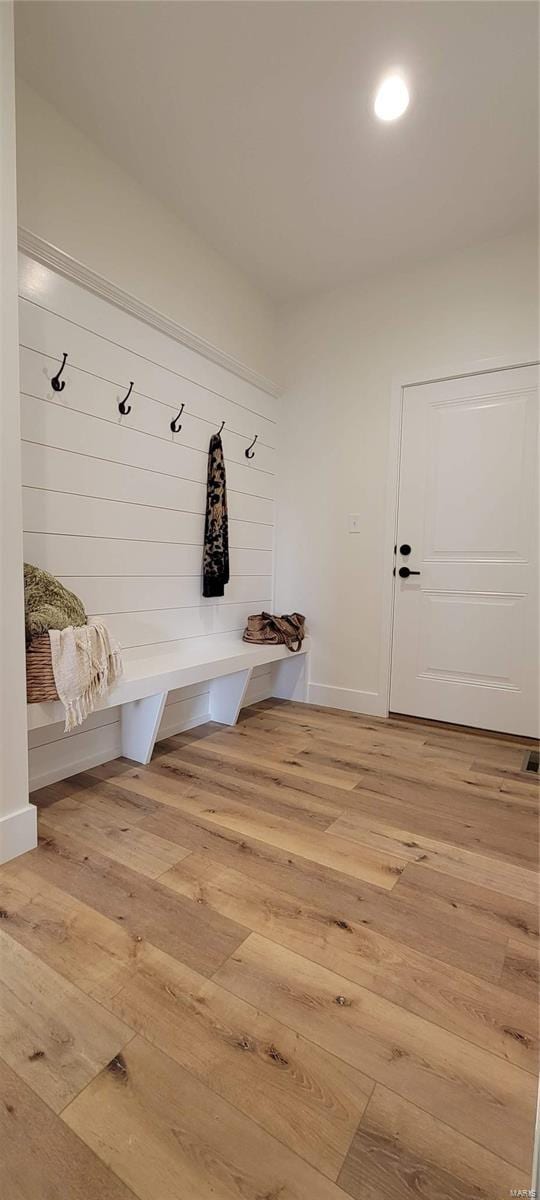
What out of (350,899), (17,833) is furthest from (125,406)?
(350,899)

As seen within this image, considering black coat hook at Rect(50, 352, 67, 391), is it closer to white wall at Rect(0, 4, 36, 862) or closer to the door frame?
white wall at Rect(0, 4, 36, 862)

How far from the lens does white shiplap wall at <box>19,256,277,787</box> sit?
72.7 inches

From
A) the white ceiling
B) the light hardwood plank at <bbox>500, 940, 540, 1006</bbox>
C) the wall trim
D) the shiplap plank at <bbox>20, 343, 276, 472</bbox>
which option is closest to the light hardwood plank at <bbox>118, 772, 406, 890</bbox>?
the light hardwood plank at <bbox>500, 940, 540, 1006</bbox>

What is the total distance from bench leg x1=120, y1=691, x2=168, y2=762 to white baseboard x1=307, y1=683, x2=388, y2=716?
1.30 metres

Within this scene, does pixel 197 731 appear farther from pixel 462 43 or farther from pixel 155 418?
pixel 462 43

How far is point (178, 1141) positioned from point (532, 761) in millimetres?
2081

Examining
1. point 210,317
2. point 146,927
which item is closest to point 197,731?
point 146,927

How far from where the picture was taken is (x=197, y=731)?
8.64 ft

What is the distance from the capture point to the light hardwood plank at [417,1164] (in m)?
0.72

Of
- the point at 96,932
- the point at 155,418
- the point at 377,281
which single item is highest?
the point at 377,281

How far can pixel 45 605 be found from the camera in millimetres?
1661

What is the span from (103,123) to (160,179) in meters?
0.32

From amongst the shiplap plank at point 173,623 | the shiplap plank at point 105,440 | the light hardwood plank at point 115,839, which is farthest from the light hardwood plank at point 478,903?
the shiplap plank at point 105,440

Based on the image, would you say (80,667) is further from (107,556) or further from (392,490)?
(392,490)
